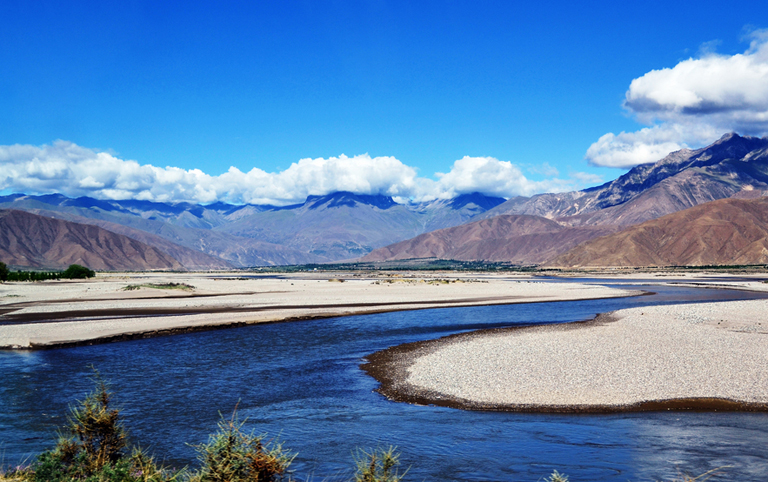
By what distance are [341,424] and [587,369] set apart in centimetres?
1165

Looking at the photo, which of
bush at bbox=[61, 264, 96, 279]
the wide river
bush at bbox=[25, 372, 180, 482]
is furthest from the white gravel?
bush at bbox=[61, 264, 96, 279]

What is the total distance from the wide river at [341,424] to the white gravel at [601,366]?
76.0 inches

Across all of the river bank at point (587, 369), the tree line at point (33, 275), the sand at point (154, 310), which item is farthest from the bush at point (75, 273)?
the river bank at point (587, 369)

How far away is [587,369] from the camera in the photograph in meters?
23.7

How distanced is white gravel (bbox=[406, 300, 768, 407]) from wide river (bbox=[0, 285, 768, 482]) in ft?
6.33

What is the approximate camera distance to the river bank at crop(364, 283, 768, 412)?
767 inches

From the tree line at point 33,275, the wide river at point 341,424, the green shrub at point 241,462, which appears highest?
the green shrub at point 241,462

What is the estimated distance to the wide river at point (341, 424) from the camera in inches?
554

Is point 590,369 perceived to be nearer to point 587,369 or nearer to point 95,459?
point 587,369

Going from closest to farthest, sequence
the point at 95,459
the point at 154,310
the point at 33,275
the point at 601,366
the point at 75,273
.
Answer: the point at 95,459
the point at 601,366
the point at 154,310
the point at 33,275
the point at 75,273

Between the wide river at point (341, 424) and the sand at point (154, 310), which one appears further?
the sand at point (154, 310)

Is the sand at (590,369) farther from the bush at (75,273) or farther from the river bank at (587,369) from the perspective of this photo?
the bush at (75,273)

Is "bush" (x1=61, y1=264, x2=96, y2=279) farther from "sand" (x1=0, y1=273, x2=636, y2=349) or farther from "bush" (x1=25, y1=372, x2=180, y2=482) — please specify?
"bush" (x1=25, y1=372, x2=180, y2=482)

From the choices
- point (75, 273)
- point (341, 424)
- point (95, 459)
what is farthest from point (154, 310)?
point (75, 273)
